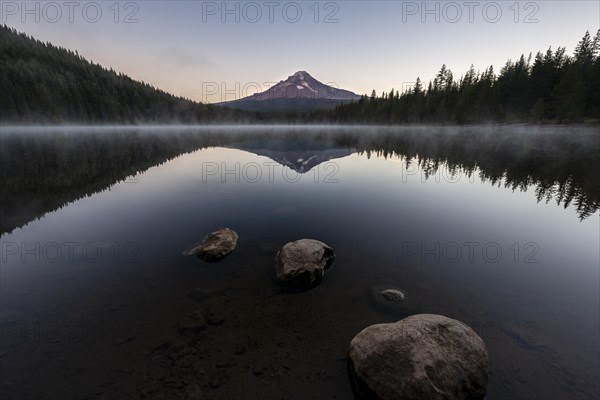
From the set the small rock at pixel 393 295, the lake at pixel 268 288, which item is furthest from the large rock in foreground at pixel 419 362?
the small rock at pixel 393 295

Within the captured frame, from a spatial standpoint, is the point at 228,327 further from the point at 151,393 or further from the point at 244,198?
the point at 244,198

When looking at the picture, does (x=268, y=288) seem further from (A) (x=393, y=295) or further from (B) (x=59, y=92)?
(B) (x=59, y=92)

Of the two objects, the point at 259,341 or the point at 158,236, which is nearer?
the point at 259,341

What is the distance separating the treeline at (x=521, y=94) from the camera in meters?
75.2

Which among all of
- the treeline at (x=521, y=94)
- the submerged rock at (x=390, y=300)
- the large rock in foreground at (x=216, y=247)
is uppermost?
the treeline at (x=521, y=94)

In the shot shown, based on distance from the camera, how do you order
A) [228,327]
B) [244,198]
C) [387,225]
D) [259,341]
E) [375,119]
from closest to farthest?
[259,341] → [228,327] → [387,225] → [244,198] → [375,119]

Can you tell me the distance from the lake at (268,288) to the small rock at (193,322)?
190mm

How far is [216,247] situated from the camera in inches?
410

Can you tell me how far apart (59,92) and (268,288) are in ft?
514

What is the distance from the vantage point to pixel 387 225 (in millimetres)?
14133

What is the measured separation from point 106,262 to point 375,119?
7128 inches

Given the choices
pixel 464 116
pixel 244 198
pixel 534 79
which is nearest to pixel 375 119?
pixel 464 116

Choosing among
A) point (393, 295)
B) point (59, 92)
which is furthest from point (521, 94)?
point (59, 92)

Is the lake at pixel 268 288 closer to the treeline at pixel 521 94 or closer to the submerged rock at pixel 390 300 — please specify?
the submerged rock at pixel 390 300
